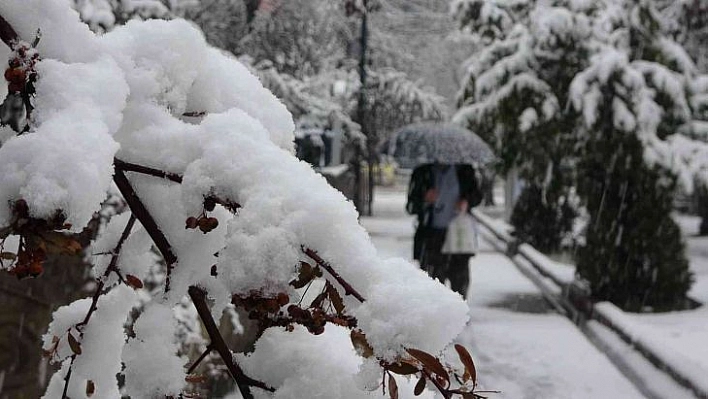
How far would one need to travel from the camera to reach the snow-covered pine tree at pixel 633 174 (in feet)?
29.0

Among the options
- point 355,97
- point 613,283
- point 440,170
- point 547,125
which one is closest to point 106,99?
point 440,170

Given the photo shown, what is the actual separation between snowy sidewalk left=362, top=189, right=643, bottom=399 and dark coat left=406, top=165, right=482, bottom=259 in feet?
1.92

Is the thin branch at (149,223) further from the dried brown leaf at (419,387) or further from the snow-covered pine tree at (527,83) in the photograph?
the snow-covered pine tree at (527,83)

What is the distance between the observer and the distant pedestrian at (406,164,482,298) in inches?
322

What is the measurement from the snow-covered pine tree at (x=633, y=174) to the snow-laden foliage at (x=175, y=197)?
802 centimetres

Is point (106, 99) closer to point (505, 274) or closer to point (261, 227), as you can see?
point (261, 227)

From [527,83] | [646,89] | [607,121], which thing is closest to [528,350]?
[607,121]

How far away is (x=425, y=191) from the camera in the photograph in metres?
8.37

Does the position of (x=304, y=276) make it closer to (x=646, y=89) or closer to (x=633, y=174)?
(x=633, y=174)

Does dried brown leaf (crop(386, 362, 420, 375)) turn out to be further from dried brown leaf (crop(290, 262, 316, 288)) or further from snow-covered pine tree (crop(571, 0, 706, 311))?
snow-covered pine tree (crop(571, 0, 706, 311))

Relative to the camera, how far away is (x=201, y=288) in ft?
4.27

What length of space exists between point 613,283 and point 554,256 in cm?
602

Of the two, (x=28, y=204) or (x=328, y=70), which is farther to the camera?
(x=328, y=70)

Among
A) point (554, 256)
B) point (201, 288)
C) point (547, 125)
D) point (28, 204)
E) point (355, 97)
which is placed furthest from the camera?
point (355, 97)
